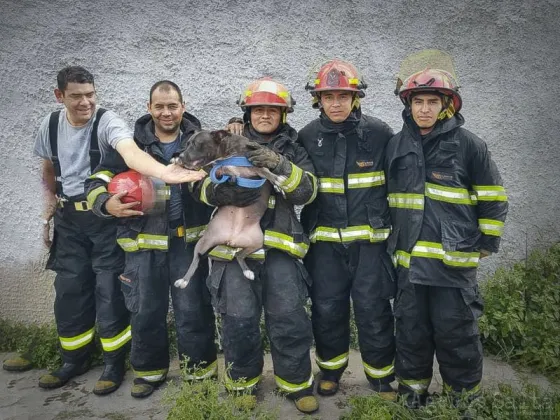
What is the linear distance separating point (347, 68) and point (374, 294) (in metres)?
1.72

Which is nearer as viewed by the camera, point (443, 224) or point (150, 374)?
point (443, 224)

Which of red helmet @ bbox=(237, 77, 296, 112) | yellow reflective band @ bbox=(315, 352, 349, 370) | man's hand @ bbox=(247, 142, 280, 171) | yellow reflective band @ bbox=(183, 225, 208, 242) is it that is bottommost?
yellow reflective band @ bbox=(315, 352, 349, 370)

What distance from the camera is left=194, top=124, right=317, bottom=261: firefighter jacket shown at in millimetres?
3549

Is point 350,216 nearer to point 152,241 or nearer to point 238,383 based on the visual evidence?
point 238,383

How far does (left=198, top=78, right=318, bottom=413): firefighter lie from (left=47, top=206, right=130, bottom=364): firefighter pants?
103 centimetres

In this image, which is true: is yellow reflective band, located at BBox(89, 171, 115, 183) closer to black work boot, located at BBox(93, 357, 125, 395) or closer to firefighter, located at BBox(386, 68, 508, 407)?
black work boot, located at BBox(93, 357, 125, 395)

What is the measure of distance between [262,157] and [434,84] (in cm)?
129

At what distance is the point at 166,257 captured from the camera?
3.93 meters

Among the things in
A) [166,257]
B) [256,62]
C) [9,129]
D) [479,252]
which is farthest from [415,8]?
[9,129]

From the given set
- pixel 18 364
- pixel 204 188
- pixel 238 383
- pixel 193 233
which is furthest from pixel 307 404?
pixel 18 364

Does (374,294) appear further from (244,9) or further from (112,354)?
(244,9)

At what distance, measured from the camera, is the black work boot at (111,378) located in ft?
13.5

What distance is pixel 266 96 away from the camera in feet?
11.8

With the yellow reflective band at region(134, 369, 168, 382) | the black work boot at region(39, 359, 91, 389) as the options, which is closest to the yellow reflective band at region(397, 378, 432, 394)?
the yellow reflective band at region(134, 369, 168, 382)
